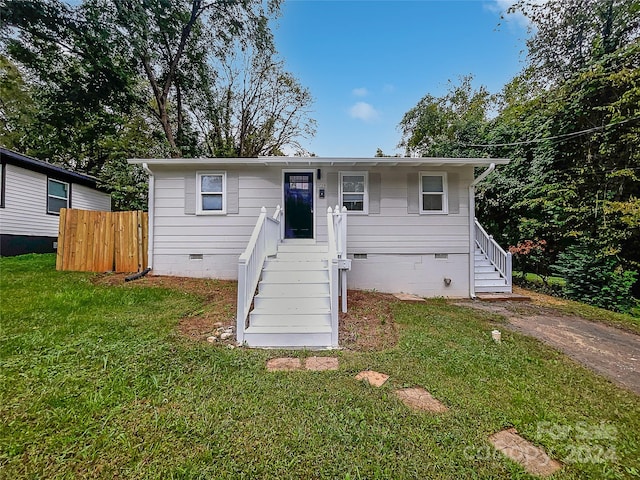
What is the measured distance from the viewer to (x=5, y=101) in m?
15.3

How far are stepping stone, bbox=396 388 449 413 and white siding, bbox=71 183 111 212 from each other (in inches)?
532

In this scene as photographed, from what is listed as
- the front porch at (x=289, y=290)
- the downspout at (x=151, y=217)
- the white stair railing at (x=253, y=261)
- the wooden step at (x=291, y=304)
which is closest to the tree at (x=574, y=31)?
the front porch at (x=289, y=290)

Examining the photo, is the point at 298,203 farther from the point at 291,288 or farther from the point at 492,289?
the point at 492,289

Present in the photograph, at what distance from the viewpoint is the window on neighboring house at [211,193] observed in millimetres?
7176

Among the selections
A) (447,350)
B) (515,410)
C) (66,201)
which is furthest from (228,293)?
(66,201)

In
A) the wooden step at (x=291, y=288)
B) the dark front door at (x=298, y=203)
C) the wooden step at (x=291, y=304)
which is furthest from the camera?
the dark front door at (x=298, y=203)

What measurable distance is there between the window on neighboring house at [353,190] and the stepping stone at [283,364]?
4.60 m

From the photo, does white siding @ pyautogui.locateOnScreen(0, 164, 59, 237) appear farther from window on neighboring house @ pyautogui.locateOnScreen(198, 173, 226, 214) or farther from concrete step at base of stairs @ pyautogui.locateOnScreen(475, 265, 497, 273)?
concrete step at base of stairs @ pyautogui.locateOnScreen(475, 265, 497, 273)

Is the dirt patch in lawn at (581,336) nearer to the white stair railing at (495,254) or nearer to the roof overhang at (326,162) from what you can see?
the white stair railing at (495,254)

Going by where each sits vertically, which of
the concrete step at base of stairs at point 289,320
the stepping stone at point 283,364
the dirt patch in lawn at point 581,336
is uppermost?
the concrete step at base of stairs at point 289,320

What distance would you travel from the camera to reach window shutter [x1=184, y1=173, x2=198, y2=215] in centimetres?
714

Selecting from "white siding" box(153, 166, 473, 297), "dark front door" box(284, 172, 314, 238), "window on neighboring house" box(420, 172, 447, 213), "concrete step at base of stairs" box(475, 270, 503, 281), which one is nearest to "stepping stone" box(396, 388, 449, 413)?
"white siding" box(153, 166, 473, 297)

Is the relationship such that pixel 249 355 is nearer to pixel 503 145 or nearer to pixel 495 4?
pixel 503 145

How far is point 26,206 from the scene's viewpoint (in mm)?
9102
